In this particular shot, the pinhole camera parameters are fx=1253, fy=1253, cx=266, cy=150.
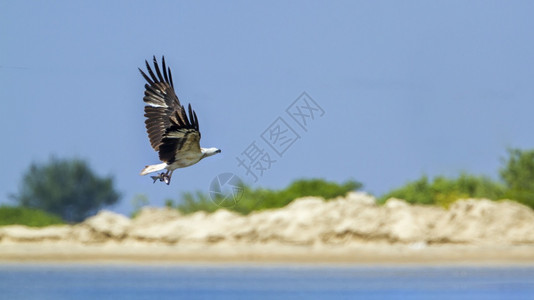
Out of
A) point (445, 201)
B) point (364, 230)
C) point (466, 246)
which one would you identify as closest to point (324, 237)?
point (364, 230)

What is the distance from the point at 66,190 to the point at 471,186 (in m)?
18.1

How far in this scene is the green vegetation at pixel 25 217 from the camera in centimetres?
4794

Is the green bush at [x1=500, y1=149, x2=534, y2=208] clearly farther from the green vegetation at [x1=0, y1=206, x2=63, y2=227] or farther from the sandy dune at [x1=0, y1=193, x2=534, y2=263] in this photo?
the green vegetation at [x1=0, y1=206, x2=63, y2=227]

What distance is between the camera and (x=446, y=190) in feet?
161

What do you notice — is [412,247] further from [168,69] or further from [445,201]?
[168,69]

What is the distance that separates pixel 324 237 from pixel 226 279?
6187 millimetres

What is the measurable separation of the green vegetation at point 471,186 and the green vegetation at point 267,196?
7.14 ft

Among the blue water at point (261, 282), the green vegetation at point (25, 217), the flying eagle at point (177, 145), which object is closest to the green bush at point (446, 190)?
the blue water at point (261, 282)

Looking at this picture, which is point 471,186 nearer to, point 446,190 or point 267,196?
point 446,190

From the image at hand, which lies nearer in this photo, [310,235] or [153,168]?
[153,168]

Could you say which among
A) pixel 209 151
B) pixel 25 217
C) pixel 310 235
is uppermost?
pixel 25 217

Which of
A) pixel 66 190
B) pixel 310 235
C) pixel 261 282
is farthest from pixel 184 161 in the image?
pixel 66 190

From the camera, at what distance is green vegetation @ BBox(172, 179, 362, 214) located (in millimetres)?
47438

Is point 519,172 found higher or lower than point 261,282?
higher
